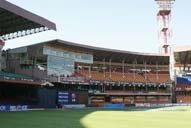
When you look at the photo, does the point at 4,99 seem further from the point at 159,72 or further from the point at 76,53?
the point at 159,72

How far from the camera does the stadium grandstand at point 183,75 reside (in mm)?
89238

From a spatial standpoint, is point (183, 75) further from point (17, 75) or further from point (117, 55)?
point (17, 75)

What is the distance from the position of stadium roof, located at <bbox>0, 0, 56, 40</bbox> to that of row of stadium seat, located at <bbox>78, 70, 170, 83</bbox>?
81.7 ft

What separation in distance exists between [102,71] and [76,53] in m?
12.8

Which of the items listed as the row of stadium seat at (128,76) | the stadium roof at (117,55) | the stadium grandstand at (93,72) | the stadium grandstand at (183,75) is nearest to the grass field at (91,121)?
the stadium grandstand at (93,72)

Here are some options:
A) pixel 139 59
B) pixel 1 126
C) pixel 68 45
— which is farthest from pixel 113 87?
pixel 1 126

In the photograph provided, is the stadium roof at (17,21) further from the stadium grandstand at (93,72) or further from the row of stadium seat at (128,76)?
the row of stadium seat at (128,76)

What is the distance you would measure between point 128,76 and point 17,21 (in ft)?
141

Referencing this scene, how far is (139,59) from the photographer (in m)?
91.6

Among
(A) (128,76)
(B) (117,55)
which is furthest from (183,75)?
(B) (117,55)

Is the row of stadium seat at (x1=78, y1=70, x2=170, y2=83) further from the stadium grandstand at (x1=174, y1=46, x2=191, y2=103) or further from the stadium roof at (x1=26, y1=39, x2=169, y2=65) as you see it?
the stadium grandstand at (x1=174, y1=46, x2=191, y2=103)

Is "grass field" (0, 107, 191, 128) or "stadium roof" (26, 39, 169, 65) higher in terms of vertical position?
"stadium roof" (26, 39, 169, 65)

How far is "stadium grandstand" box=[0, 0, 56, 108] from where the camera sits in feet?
161

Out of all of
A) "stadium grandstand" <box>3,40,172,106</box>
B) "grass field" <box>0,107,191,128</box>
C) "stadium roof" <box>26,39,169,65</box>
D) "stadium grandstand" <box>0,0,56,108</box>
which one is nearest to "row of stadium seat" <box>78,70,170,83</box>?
"stadium grandstand" <box>3,40,172,106</box>
